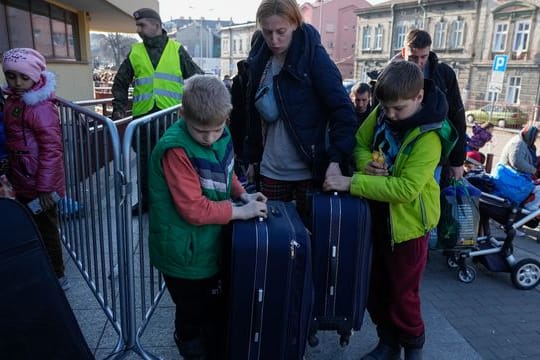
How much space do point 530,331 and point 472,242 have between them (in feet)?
2.58

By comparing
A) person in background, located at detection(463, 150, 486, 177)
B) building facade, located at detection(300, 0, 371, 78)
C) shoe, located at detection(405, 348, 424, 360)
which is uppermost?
building facade, located at detection(300, 0, 371, 78)

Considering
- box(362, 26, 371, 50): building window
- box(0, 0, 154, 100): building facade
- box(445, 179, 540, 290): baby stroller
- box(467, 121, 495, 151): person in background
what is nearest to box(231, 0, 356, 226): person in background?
box(445, 179, 540, 290): baby stroller

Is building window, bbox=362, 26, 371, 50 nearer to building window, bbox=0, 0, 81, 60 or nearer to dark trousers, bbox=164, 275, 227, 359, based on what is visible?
building window, bbox=0, 0, 81, 60

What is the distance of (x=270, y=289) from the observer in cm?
195

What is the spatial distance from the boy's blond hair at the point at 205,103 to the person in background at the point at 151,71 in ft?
8.25

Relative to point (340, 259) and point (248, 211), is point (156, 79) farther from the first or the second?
→ point (340, 259)

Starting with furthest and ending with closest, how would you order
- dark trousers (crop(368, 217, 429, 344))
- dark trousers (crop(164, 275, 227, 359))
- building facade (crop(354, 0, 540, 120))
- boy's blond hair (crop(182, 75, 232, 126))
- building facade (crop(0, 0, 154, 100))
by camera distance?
building facade (crop(354, 0, 540, 120)) < building facade (crop(0, 0, 154, 100)) < dark trousers (crop(368, 217, 429, 344)) < dark trousers (crop(164, 275, 227, 359)) < boy's blond hair (crop(182, 75, 232, 126))

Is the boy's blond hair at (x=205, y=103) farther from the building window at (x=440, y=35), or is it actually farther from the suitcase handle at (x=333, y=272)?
the building window at (x=440, y=35)

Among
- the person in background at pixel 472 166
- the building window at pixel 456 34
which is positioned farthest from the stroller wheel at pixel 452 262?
the building window at pixel 456 34

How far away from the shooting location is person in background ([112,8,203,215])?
13.8ft

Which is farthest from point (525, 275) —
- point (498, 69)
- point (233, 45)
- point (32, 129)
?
point (233, 45)

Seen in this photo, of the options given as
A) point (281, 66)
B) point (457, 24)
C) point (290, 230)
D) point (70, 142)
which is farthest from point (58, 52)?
point (457, 24)

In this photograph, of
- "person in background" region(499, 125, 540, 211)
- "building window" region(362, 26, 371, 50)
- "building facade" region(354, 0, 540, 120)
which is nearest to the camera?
"person in background" region(499, 125, 540, 211)

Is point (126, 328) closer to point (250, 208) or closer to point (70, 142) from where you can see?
point (250, 208)
